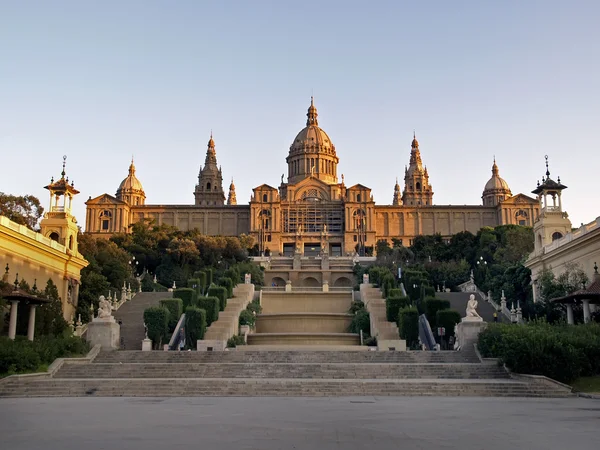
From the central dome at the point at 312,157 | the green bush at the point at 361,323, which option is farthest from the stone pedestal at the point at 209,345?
the central dome at the point at 312,157

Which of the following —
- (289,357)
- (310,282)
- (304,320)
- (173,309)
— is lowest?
(289,357)

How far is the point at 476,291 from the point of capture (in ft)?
180

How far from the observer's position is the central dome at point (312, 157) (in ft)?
417

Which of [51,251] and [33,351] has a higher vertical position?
[51,251]

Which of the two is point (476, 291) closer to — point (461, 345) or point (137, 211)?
point (461, 345)

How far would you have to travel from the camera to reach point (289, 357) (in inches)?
1130

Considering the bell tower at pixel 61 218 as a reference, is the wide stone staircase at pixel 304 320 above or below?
below

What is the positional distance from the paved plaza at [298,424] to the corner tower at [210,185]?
354ft

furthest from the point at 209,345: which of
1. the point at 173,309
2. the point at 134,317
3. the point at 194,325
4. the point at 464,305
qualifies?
the point at 464,305

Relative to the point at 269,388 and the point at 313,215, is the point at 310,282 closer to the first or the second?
the point at 313,215

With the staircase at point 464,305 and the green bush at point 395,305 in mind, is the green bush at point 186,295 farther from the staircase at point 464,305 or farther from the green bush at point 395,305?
the staircase at point 464,305

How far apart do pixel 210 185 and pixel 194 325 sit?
309ft

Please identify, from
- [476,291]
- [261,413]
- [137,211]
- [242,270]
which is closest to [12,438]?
[261,413]

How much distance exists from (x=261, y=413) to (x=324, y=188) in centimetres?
10511
